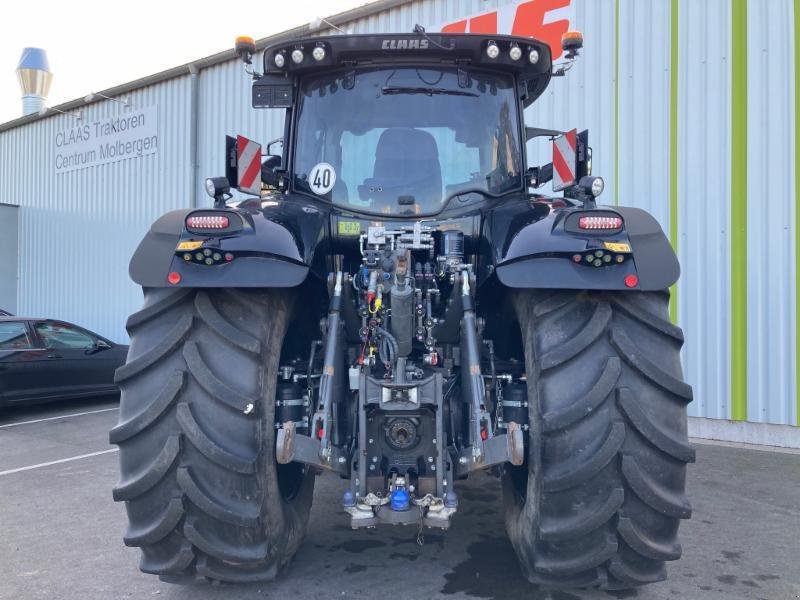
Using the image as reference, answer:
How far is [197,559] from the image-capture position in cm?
278

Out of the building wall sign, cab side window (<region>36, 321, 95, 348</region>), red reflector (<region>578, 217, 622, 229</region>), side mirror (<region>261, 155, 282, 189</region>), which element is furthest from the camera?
the building wall sign

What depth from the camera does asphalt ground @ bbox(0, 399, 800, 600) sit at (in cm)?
328

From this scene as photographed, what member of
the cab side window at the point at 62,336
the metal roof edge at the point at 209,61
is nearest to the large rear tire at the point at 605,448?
the metal roof edge at the point at 209,61

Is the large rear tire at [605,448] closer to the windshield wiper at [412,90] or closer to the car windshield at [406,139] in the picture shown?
the car windshield at [406,139]

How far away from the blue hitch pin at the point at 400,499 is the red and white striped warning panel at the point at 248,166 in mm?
1933

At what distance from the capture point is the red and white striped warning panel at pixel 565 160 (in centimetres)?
376

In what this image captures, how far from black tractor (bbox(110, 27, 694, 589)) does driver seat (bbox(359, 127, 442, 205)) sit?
0.20 m

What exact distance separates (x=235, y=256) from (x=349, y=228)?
810 millimetres

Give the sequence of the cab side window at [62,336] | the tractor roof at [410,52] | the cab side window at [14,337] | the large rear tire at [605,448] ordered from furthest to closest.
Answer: the cab side window at [62,336] → the cab side window at [14,337] → the tractor roof at [410,52] → the large rear tire at [605,448]

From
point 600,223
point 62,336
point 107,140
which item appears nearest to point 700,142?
point 600,223

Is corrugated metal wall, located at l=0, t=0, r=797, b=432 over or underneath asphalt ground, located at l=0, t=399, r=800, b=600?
over

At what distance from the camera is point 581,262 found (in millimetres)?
2701

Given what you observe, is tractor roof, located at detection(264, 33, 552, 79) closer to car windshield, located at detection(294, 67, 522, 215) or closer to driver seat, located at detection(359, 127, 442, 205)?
car windshield, located at detection(294, 67, 522, 215)

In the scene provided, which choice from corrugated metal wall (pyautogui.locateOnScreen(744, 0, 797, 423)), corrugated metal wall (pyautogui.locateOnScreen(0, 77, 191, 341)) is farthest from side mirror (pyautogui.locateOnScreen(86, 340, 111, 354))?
corrugated metal wall (pyautogui.locateOnScreen(744, 0, 797, 423))
